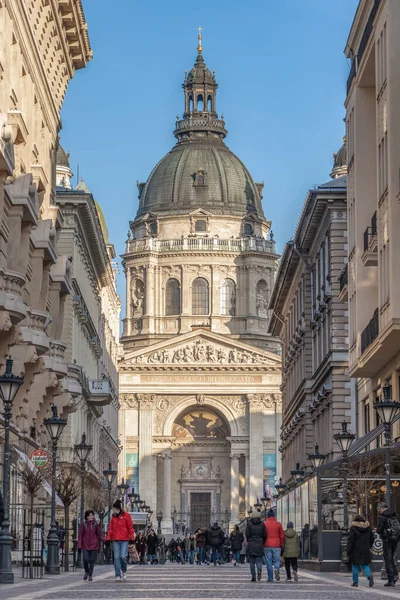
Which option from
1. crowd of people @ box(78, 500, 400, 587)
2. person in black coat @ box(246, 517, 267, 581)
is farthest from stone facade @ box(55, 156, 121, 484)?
person in black coat @ box(246, 517, 267, 581)

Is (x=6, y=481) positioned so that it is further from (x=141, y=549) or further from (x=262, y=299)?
(x=262, y=299)

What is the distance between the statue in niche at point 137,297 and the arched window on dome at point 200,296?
5.31m

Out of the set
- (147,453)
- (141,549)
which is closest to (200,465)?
(147,453)

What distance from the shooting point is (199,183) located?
164875mm

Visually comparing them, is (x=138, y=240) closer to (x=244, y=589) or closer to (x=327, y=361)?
(x=327, y=361)

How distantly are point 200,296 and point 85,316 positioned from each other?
3398 inches

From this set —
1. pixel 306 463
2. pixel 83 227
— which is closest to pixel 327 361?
pixel 306 463

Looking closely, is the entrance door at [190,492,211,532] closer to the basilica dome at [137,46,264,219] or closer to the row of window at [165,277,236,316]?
the row of window at [165,277,236,316]

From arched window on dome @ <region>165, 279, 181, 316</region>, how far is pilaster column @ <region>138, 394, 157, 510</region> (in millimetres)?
16005

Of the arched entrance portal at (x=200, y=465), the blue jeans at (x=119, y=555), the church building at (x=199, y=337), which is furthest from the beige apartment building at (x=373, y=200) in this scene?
the arched entrance portal at (x=200, y=465)

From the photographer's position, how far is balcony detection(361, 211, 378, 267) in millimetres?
44475

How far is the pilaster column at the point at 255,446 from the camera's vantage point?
144 metres

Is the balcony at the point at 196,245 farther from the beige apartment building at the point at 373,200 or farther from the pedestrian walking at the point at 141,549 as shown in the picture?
the beige apartment building at the point at 373,200

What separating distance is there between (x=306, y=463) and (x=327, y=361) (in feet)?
42.1
